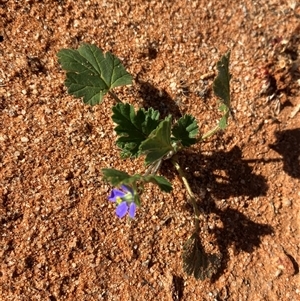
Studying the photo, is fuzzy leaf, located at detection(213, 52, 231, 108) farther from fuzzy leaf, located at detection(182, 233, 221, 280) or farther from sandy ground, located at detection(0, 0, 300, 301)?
fuzzy leaf, located at detection(182, 233, 221, 280)

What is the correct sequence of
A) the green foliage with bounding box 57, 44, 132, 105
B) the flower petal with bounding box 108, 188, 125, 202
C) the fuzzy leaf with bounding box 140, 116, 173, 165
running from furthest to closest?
the green foliage with bounding box 57, 44, 132, 105 < the flower petal with bounding box 108, 188, 125, 202 < the fuzzy leaf with bounding box 140, 116, 173, 165

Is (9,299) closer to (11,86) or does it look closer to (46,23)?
A: (11,86)

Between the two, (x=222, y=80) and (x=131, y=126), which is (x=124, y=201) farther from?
(x=222, y=80)

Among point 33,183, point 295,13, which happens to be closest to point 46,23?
point 33,183

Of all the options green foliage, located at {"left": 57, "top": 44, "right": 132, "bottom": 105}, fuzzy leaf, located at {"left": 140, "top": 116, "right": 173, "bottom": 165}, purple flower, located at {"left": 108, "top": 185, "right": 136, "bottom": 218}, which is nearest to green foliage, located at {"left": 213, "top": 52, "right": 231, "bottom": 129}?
fuzzy leaf, located at {"left": 140, "top": 116, "right": 173, "bottom": 165}

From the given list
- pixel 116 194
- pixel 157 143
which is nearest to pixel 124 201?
pixel 116 194

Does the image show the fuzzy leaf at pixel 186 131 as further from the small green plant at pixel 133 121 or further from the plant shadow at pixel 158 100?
the plant shadow at pixel 158 100

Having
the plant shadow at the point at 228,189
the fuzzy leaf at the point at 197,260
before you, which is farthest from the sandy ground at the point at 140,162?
the fuzzy leaf at the point at 197,260
